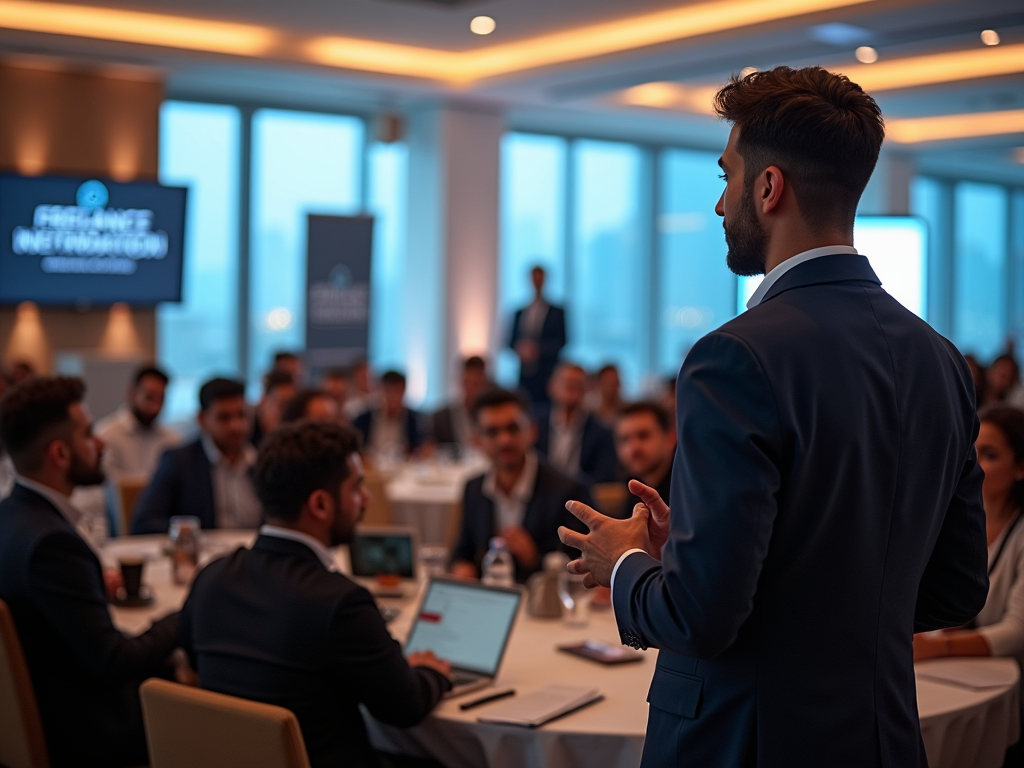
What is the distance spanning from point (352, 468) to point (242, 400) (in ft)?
8.62

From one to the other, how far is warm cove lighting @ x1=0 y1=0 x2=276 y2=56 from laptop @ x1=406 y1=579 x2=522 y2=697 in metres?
7.02

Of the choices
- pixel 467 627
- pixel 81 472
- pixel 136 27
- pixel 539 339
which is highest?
pixel 136 27

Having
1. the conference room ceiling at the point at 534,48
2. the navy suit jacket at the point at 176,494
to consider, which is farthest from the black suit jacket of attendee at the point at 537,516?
the conference room ceiling at the point at 534,48

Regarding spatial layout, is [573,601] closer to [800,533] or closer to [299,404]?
[800,533]

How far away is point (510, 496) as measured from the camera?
4469 mm

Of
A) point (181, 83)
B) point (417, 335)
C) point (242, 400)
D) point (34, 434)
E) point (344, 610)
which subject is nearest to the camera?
point (344, 610)

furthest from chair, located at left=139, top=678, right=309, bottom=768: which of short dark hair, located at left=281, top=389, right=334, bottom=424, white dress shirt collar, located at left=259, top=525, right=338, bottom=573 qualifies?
short dark hair, located at left=281, top=389, right=334, bottom=424

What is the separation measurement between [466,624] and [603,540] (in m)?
1.38

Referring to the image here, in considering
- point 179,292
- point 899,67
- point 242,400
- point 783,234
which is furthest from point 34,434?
point 899,67

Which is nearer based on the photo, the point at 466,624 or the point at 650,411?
the point at 466,624

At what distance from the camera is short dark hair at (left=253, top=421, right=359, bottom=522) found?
2.61m

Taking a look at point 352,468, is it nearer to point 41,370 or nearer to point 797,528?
point 797,528

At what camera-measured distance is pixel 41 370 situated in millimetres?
9672

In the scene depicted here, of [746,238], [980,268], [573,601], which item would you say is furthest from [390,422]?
[980,268]
